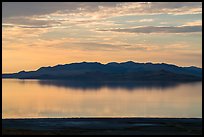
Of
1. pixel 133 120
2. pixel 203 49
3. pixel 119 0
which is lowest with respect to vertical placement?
pixel 133 120

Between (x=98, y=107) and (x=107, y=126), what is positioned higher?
(x=107, y=126)

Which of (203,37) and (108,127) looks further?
(108,127)

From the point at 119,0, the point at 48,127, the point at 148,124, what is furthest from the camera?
the point at 148,124

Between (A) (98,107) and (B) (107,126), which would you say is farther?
(A) (98,107)

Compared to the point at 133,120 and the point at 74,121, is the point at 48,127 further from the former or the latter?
the point at 133,120

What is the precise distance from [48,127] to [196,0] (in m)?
19.8

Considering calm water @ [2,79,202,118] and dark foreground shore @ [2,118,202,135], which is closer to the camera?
dark foreground shore @ [2,118,202,135]

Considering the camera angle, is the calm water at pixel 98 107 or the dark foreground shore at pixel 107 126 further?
the calm water at pixel 98 107

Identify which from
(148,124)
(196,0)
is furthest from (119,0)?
(148,124)

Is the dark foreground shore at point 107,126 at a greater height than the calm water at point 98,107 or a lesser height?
greater

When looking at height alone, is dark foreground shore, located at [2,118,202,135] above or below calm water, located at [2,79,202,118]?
above

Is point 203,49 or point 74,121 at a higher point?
point 203,49

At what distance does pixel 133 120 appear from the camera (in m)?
29.2

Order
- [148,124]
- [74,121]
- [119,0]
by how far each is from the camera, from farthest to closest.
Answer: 1. [74,121]
2. [148,124]
3. [119,0]
